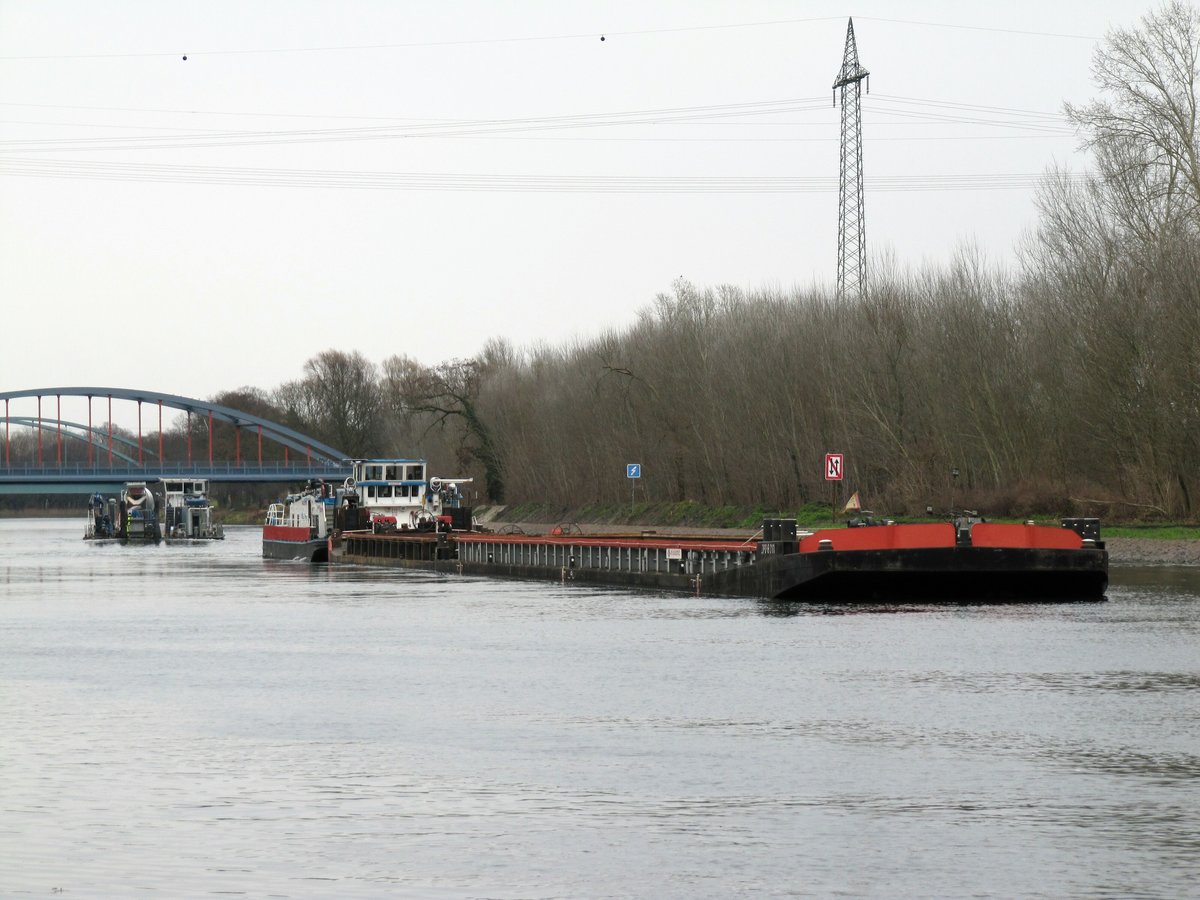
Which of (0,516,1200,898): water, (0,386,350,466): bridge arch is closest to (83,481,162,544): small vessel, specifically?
(0,386,350,466): bridge arch

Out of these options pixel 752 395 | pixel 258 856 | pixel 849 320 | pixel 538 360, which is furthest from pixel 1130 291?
pixel 538 360

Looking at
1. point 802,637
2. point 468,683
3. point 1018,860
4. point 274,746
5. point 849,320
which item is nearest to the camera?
point 1018,860

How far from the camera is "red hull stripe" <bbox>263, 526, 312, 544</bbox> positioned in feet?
262

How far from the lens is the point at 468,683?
25.3 metres

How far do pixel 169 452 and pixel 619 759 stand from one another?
580 ft

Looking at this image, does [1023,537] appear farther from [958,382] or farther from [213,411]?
[213,411]

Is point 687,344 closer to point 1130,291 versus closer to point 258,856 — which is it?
point 1130,291

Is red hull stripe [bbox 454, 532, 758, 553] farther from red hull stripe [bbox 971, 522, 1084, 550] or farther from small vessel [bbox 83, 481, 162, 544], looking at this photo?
small vessel [bbox 83, 481, 162, 544]

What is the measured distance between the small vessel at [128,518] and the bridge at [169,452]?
1.52 m

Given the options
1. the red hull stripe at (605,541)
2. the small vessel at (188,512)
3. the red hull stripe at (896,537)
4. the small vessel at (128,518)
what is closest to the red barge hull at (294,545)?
the red hull stripe at (605,541)

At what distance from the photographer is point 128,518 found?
132 metres

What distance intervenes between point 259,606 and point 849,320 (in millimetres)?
37726

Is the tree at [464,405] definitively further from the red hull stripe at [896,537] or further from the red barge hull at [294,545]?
the red hull stripe at [896,537]

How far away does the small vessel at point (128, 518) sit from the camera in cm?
13125
